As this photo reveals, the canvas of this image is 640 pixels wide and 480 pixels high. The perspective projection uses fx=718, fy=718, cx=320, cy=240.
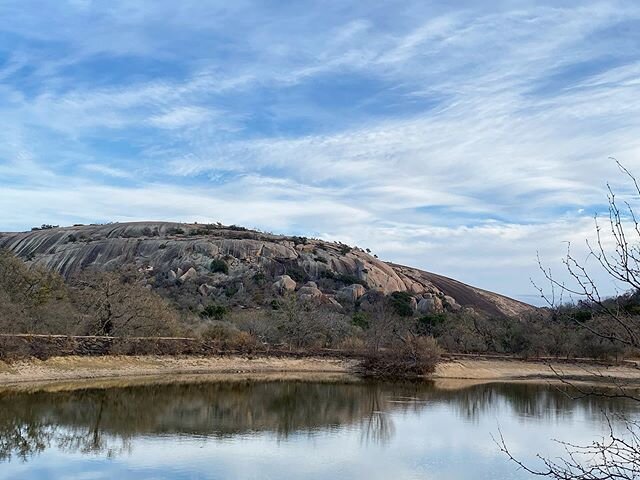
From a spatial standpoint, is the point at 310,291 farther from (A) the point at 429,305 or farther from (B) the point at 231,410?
(B) the point at 231,410

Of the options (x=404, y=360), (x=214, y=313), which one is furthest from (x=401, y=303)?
(x=404, y=360)

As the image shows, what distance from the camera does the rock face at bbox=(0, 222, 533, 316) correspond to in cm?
8406

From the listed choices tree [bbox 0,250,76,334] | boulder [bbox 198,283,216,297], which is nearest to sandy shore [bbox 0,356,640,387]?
tree [bbox 0,250,76,334]

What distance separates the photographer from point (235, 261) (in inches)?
3506

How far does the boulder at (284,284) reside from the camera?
80.6 meters

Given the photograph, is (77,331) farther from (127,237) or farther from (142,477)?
(127,237)

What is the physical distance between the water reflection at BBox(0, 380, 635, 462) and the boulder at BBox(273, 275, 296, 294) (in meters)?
40.9

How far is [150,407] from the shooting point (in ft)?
87.7

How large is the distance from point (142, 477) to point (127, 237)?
8776cm

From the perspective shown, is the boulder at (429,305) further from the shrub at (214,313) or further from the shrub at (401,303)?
the shrub at (214,313)

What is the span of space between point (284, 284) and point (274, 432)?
5950cm

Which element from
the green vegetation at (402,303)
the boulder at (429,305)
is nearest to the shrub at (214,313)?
the green vegetation at (402,303)

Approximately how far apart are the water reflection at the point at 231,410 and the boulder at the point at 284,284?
4089 centimetres

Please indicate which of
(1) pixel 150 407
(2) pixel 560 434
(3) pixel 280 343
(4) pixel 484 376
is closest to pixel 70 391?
(1) pixel 150 407
